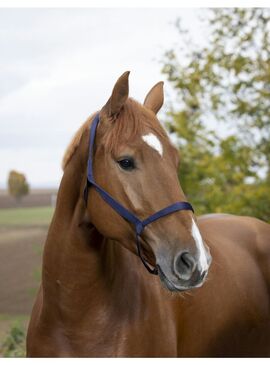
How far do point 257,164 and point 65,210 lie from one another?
176 inches

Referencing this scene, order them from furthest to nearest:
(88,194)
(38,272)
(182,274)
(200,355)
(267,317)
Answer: (38,272)
(267,317)
(200,355)
(88,194)
(182,274)

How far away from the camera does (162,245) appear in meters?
2.46

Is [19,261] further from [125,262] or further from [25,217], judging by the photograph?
[125,262]

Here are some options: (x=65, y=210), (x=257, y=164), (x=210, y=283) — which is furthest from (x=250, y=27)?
(x=65, y=210)

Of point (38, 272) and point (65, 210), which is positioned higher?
point (65, 210)

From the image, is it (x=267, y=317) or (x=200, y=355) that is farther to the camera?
(x=267, y=317)

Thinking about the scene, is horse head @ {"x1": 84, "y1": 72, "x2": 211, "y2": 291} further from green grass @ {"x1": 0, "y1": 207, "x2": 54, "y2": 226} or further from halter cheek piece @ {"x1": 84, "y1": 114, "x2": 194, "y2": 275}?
green grass @ {"x1": 0, "y1": 207, "x2": 54, "y2": 226}

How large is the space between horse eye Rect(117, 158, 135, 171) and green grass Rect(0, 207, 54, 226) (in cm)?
665

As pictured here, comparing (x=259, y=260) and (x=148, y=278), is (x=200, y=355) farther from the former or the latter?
(x=259, y=260)

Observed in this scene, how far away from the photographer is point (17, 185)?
26.6ft

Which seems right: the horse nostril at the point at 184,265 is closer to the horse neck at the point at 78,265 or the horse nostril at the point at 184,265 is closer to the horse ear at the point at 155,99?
the horse neck at the point at 78,265

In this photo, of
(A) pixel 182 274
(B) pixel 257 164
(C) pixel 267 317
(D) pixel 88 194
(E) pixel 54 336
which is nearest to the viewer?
(A) pixel 182 274

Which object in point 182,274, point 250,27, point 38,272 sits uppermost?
point 250,27

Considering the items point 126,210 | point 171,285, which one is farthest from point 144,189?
point 171,285
